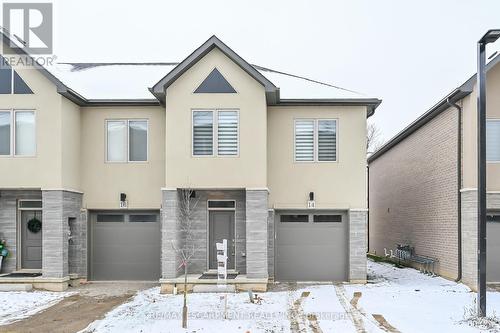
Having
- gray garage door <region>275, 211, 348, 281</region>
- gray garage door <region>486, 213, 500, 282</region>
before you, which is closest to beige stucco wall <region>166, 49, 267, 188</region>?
gray garage door <region>275, 211, 348, 281</region>

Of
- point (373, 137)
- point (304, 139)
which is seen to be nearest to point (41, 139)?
point (304, 139)

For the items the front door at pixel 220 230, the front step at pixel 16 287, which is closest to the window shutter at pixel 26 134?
the front step at pixel 16 287

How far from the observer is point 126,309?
12219mm

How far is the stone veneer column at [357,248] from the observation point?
15.7m

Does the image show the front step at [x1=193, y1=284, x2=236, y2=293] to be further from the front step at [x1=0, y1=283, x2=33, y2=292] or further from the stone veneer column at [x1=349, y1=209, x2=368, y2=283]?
the front step at [x1=0, y1=283, x2=33, y2=292]

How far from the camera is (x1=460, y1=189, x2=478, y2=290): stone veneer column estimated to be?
47.6ft

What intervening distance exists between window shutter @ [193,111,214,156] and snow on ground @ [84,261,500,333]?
165 inches

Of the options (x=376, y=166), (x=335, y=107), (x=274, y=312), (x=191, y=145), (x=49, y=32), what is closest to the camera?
(x=274, y=312)

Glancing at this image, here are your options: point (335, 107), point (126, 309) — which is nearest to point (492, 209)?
point (335, 107)

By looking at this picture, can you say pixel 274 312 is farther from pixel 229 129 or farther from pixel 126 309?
pixel 229 129

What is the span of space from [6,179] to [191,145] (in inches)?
224

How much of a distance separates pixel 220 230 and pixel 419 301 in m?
6.32

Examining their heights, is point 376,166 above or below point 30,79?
below

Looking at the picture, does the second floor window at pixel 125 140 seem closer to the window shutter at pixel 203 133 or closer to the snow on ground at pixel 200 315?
the window shutter at pixel 203 133
